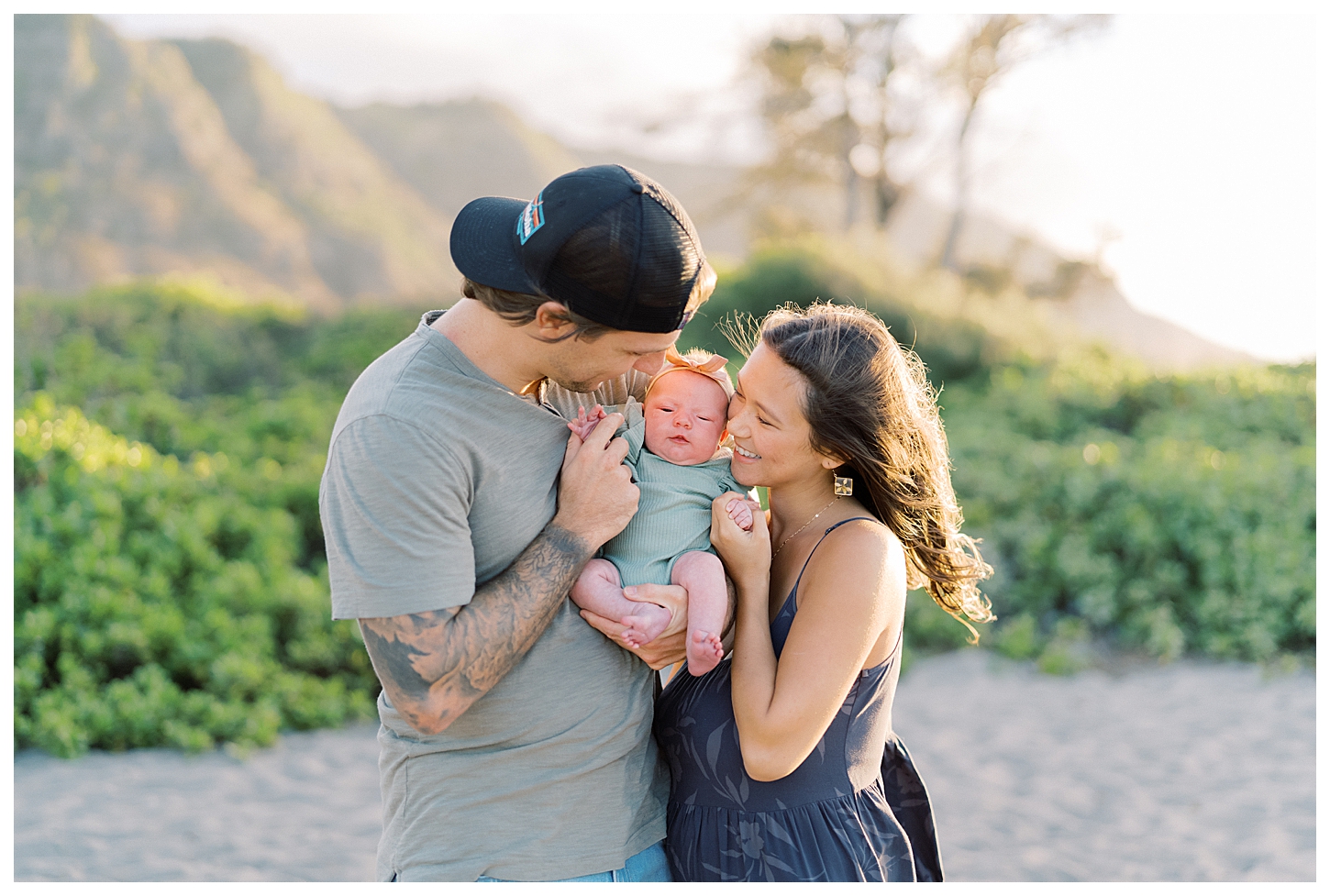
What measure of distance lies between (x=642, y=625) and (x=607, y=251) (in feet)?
2.49

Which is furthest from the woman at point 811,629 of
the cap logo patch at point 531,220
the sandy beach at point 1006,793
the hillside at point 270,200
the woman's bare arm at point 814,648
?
the hillside at point 270,200

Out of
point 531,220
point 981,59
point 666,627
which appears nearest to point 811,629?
point 666,627

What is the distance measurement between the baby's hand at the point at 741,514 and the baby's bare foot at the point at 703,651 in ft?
0.91

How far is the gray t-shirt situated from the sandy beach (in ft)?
10.2

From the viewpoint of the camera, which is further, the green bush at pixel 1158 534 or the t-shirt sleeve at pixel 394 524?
the green bush at pixel 1158 534

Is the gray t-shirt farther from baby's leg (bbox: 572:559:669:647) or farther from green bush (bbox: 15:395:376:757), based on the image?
green bush (bbox: 15:395:376:757)

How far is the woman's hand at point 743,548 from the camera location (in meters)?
2.07

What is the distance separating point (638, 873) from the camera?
1.98 m

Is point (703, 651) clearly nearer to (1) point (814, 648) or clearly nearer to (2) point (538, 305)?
(1) point (814, 648)

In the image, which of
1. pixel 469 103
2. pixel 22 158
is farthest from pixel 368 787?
pixel 469 103

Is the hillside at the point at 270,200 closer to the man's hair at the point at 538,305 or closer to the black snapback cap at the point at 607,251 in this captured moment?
the man's hair at the point at 538,305

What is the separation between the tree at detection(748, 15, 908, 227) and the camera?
57.9ft

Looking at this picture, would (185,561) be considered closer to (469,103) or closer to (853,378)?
(853,378)

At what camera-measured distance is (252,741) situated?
5395mm
